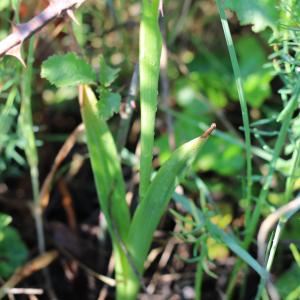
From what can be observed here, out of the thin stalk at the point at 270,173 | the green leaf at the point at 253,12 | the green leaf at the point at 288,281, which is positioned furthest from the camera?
the green leaf at the point at 288,281

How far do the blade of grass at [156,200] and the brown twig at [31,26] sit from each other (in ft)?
0.75

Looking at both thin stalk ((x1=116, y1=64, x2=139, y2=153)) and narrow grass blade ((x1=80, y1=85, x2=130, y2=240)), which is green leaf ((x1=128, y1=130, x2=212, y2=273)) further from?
thin stalk ((x1=116, y1=64, x2=139, y2=153))

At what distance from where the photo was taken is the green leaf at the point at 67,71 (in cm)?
72

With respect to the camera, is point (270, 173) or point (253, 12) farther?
point (270, 173)

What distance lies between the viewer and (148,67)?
26.3 inches

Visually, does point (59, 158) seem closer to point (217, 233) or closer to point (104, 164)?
point (104, 164)

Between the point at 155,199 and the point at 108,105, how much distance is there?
0.48 feet

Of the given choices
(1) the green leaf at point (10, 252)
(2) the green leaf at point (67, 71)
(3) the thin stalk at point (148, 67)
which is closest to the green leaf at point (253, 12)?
(3) the thin stalk at point (148, 67)

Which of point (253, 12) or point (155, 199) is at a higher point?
point (253, 12)

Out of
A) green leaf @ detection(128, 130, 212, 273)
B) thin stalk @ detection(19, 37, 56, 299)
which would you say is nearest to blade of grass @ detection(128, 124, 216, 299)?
green leaf @ detection(128, 130, 212, 273)

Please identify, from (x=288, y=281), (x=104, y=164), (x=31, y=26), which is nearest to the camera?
(x=31, y=26)

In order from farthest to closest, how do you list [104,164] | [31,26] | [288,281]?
[288,281] < [104,164] < [31,26]

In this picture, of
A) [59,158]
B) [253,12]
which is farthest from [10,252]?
[253,12]

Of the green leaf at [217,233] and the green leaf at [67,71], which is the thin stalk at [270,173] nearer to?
the green leaf at [217,233]
